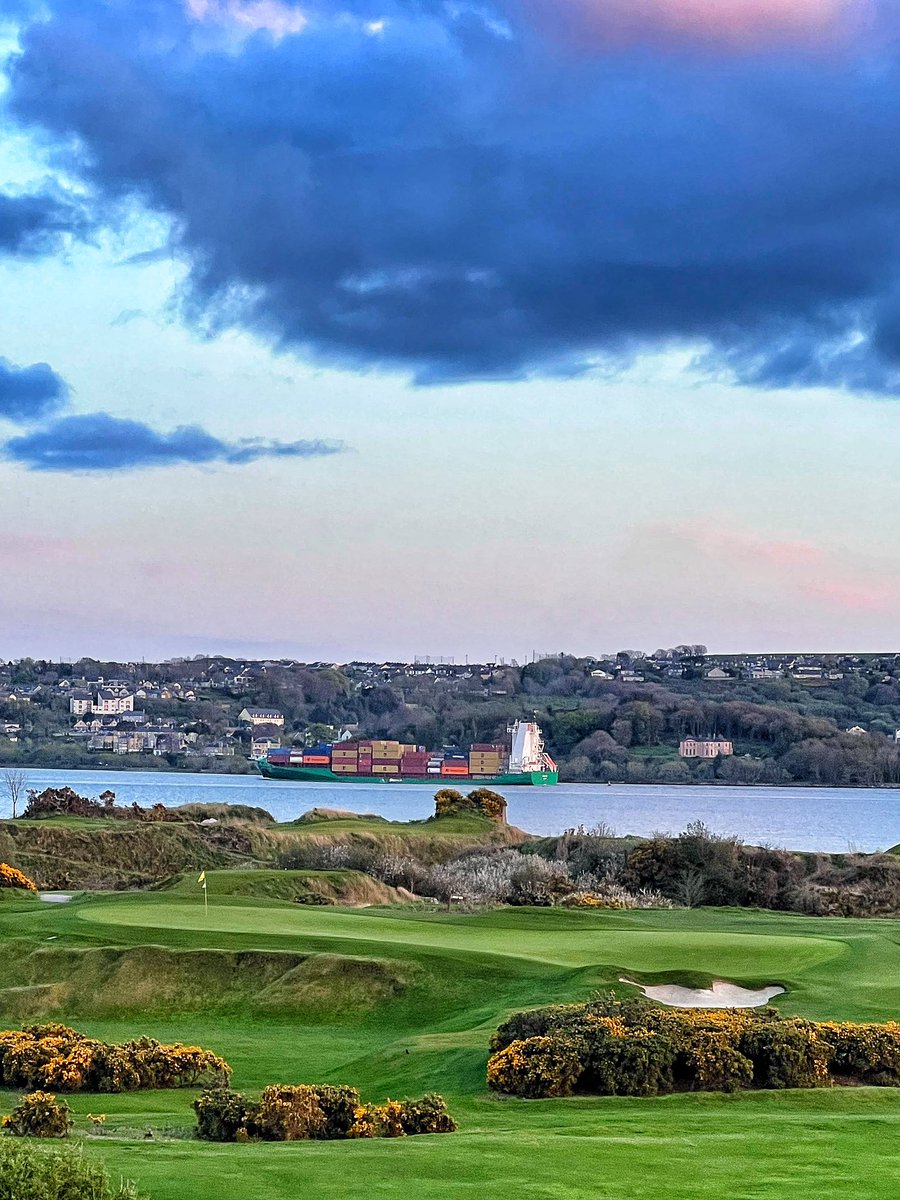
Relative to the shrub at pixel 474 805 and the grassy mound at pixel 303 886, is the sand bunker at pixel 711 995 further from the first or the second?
the shrub at pixel 474 805

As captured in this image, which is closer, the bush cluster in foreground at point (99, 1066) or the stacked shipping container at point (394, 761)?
the bush cluster in foreground at point (99, 1066)

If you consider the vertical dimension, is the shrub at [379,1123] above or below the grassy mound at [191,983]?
above

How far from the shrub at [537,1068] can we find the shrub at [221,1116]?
3.22m

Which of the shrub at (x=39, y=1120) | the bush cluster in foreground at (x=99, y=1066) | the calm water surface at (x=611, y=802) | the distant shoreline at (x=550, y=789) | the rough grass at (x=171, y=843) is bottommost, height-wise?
the calm water surface at (x=611, y=802)

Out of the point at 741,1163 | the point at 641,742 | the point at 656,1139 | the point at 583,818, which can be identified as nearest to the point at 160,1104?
the point at 656,1139

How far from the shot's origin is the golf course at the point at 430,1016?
11.4 metres

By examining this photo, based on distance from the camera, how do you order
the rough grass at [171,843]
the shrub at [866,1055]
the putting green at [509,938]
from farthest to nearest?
the rough grass at [171,843], the putting green at [509,938], the shrub at [866,1055]

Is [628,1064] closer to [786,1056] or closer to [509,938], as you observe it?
[786,1056]

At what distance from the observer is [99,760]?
19050 cm

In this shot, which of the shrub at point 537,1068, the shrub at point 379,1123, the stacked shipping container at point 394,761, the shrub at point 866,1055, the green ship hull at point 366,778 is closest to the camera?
the shrub at point 379,1123

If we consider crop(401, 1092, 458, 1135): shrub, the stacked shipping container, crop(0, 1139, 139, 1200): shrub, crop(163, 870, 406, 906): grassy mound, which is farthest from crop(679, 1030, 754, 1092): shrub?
the stacked shipping container

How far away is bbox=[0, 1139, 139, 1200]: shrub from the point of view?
820 centimetres

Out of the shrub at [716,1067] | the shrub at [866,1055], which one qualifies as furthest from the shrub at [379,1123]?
the shrub at [866,1055]

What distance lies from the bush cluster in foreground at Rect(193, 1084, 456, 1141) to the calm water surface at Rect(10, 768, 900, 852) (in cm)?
7429
